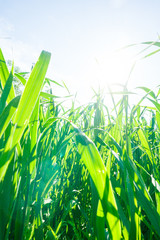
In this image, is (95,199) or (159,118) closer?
Result: (95,199)

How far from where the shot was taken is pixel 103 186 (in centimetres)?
26

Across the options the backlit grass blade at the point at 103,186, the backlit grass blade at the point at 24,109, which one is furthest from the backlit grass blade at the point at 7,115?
the backlit grass blade at the point at 103,186

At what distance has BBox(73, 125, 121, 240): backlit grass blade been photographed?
25cm

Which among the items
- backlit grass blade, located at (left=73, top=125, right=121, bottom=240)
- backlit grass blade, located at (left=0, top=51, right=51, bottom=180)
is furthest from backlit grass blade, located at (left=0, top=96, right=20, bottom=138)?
backlit grass blade, located at (left=73, top=125, right=121, bottom=240)

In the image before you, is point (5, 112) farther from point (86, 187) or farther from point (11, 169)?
point (86, 187)

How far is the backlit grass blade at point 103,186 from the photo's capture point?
0.83 feet

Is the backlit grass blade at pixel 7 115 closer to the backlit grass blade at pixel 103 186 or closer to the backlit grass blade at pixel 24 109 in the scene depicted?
the backlit grass blade at pixel 24 109

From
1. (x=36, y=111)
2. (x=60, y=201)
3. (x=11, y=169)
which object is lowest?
(x=60, y=201)

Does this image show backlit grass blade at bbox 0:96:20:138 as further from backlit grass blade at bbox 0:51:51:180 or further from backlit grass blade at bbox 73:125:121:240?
backlit grass blade at bbox 73:125:121:240

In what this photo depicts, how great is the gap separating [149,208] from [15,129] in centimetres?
29

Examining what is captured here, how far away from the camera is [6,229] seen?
0.31 m

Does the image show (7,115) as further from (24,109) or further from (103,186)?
(103,186)

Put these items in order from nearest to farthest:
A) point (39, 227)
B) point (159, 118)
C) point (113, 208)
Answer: point (113, 208) → point (39, 227) → point (159, 118)

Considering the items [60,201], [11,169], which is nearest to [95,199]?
[11,169]
